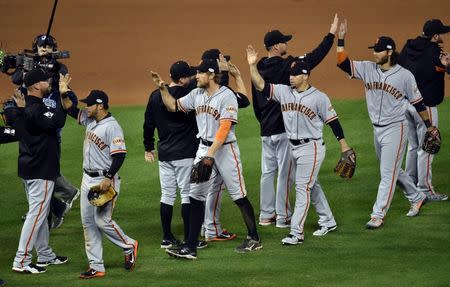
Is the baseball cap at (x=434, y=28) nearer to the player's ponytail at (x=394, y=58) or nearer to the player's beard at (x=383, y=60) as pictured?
the player's ponytail at (x=394, y=58)

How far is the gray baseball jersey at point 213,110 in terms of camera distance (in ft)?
34.3

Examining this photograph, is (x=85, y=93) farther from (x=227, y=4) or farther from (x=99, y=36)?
(x=227, y=4)

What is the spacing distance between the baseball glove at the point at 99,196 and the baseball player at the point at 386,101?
2.71 metres

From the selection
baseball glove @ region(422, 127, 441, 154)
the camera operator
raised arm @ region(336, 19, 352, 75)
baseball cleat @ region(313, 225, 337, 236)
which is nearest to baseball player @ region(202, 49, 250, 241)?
baseball cleat @ region(313, 225, 337, 236)

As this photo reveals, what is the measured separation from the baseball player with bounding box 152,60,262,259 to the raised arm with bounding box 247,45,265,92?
0.30 metres

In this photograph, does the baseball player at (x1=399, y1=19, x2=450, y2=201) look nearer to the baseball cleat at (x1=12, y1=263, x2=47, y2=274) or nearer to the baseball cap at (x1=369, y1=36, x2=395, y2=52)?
the baseball cap at (x1=369, y1=36, x2=395, y2=52)

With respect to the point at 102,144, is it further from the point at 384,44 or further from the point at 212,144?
the point at 384,44

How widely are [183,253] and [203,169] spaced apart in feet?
2.61

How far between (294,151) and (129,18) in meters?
10.0

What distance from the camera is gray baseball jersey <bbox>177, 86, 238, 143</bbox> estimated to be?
10.5 meters

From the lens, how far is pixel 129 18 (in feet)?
67.3

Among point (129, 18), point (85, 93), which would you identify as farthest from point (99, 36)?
point (85, 93)

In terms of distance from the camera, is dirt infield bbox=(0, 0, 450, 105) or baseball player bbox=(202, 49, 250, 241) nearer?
baseball player bbox=(202, 49, 250, 241)

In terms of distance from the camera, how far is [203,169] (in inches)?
406
